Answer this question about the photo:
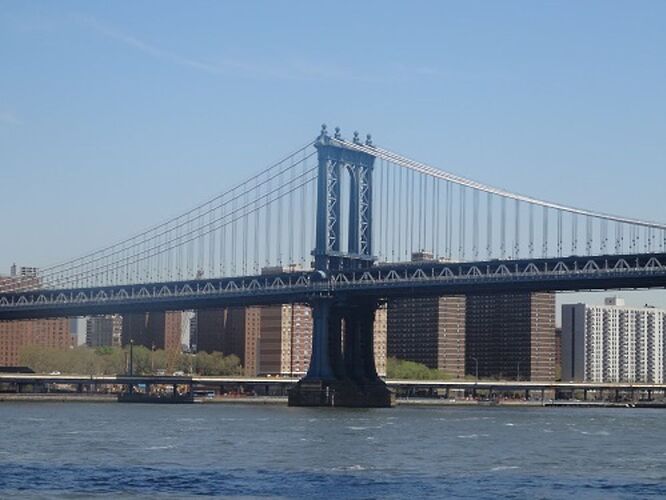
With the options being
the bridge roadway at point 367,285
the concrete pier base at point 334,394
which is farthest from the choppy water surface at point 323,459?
the concrete pier base at point 334,394

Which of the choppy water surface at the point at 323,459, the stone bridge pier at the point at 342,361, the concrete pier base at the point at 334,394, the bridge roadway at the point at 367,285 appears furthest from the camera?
the stone bridge pier at the point at 342,361

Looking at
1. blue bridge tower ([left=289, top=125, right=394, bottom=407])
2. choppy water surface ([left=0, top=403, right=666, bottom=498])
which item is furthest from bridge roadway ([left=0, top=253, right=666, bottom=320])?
choppy water surface ([left=0, top=403, right=666, bottom=498])

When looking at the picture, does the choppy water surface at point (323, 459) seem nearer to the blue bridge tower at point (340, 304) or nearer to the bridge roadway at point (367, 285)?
the bridge roadway at point (367, 285)

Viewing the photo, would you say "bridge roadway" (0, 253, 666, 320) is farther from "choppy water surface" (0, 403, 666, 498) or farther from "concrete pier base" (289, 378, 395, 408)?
"choppy water surface" (0, 403, 666, 498)

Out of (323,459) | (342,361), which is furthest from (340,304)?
(323,459)

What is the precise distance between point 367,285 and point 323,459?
62.6 m

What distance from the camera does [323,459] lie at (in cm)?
5900

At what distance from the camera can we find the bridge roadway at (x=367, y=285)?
11212 cm

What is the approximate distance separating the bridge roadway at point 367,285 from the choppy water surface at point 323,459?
817 inches

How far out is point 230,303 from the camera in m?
129

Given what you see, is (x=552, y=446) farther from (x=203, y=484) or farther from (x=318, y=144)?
(x=318, y=144)

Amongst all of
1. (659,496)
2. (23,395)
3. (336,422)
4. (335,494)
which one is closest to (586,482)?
(659,496)

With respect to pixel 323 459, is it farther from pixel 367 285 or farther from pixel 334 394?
pixel 334 394

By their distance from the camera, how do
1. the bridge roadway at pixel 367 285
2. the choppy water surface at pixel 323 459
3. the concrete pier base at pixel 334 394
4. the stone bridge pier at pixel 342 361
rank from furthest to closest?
the stone bridge pier at pixel 342 361, the concrete pier base at pixel 334 394, the bridge roadway at pixel 367 285, the choppy water surface at pixel 323 459
